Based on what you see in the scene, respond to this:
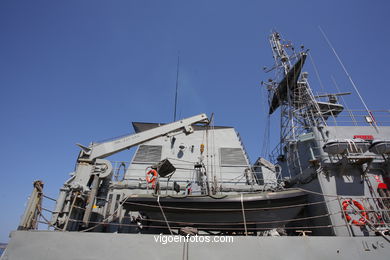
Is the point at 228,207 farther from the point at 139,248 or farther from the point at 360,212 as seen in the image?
the point at 360,212

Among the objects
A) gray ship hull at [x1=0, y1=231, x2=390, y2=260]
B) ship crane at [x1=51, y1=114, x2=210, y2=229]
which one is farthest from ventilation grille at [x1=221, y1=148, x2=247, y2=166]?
gray ship hull at [x1=0, y1=231, x2=390, y2=260]

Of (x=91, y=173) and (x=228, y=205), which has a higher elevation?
(x=91, y=173)

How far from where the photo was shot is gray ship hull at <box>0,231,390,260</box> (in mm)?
3324

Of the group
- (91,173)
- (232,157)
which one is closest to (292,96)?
(232,157)

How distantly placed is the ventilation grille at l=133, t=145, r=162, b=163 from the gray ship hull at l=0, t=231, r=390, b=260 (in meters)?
5.83

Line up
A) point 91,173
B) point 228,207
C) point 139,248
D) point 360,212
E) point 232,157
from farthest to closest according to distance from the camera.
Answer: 1. point 232,157
2. point 91,173
3. point 228,207
4. point 360,212
5. point 139,248

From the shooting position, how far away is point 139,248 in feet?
11.1

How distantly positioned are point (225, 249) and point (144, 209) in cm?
293

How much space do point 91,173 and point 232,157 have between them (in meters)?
6.49

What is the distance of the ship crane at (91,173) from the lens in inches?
189

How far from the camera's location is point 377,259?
3633 mm

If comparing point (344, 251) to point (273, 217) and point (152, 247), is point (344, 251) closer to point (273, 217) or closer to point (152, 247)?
point (273, 217)

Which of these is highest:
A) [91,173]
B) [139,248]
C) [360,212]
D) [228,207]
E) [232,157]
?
[232,157]

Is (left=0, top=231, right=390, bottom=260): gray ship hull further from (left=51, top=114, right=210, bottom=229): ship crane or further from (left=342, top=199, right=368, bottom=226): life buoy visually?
(left=342, top=199, right=368, bottom=226): life buoy
